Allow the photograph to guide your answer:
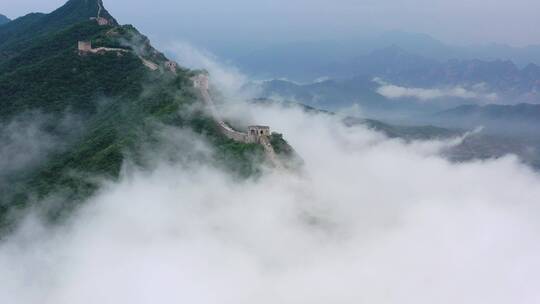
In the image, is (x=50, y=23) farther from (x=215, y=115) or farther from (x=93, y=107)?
(x=215, y=115)

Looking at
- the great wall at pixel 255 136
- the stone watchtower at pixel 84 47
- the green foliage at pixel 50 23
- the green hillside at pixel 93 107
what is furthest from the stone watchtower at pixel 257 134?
the green foliage at pixel 50 23

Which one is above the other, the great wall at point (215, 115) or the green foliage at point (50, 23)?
the green foliage at point (50, 23)

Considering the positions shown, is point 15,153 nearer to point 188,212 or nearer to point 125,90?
point 125,90

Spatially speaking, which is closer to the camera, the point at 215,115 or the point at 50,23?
the point at 215,115

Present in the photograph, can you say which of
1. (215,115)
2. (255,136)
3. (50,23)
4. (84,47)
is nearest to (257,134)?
(255,136)

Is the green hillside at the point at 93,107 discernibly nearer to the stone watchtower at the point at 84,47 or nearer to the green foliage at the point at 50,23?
the stone watchtower at the point at 84,47

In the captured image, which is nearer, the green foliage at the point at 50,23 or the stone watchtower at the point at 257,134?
the stone watchtower at the point at 257,134

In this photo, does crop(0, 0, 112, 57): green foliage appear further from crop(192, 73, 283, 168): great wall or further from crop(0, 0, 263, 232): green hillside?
crop(192, 73, 283, 168): great wall

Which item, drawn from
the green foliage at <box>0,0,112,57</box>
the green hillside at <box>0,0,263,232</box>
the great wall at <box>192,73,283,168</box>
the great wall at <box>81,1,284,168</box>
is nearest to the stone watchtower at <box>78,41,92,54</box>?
the great wall at <box>81,1,284,168</box>

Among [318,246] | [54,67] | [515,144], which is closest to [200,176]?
[318,246]
